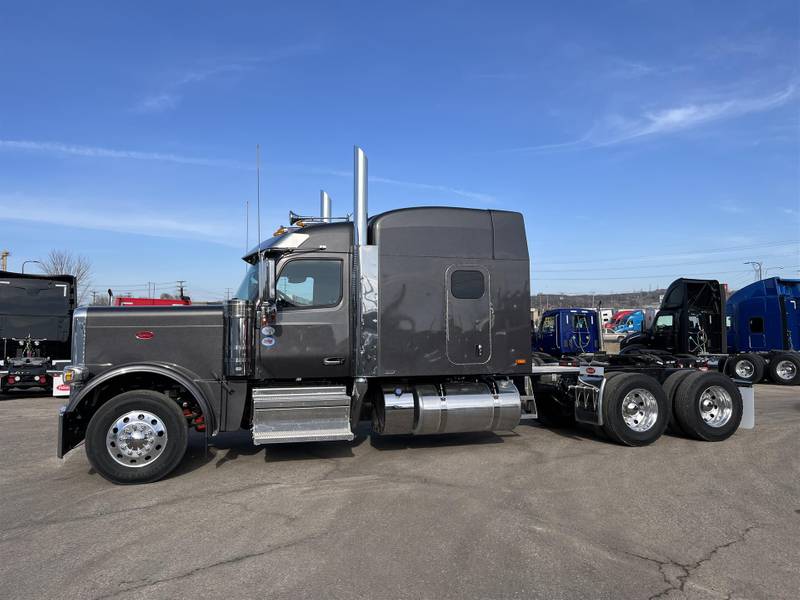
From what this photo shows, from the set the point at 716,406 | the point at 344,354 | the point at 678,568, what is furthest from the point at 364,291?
the point at 716,406

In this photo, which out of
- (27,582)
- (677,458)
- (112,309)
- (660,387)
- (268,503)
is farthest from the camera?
(660,387)

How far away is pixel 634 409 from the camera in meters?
8.44

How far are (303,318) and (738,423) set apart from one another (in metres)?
6.64

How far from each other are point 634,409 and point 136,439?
21.7ft

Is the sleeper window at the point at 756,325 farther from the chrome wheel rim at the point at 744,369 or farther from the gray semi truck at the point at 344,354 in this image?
the gray semi truck at the point at 344,354

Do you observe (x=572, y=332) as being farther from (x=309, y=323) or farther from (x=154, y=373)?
(x=154, y=373)

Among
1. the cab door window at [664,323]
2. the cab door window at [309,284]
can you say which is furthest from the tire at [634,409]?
the cab door window at [664,323]

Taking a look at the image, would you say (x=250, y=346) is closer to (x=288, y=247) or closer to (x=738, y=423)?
(x=288, y=247)

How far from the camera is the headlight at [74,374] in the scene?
6.66 m

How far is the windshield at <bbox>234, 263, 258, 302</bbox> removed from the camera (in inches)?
296

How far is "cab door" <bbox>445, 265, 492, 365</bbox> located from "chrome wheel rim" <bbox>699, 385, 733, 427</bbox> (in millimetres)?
3591

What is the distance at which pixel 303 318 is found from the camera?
739 centimetres

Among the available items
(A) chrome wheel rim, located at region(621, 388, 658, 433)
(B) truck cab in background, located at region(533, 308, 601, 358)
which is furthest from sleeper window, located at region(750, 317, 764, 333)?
(A) chrome wheel rim, located at region(621, 388, 658, 433)

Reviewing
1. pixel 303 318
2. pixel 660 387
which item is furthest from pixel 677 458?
pixel 303 318
